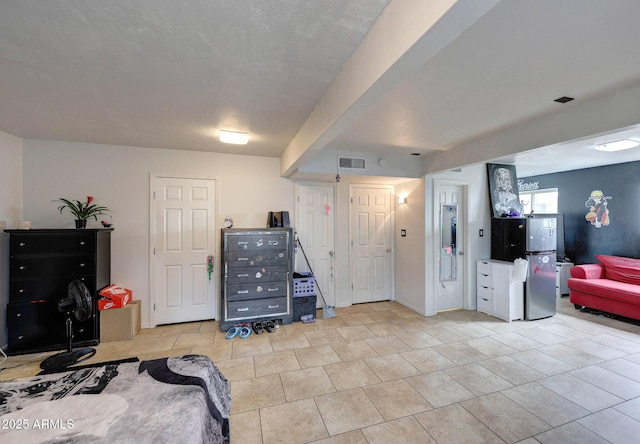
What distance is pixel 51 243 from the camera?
309 cm

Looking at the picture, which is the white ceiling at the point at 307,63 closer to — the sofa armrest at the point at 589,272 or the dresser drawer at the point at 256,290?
the dresser drawer at the point at 256,290

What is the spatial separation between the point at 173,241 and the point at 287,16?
3.50 meters

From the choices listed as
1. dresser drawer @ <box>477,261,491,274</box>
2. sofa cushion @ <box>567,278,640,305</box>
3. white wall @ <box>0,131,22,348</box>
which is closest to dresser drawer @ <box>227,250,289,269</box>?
white wall @ <box>0,131,22,348</box>

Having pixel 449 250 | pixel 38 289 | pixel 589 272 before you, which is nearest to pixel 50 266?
pixel 38 289

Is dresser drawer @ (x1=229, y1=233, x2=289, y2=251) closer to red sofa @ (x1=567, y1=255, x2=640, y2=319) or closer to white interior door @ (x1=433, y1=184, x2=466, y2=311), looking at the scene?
white interior door @ (x1=433, y1=184, x2=466, y2=311)

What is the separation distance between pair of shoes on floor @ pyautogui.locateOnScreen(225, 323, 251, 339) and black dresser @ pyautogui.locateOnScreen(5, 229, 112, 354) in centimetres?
156

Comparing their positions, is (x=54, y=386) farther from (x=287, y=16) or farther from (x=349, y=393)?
(x=287, y=16)

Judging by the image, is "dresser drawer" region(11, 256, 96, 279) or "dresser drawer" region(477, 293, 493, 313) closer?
"dresser drawer" region(11, 256, 96, 279)

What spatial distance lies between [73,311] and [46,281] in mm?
660

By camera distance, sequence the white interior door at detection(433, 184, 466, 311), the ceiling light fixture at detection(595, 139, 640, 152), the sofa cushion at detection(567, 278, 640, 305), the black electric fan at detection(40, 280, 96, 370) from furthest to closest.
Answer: the white interior door at detection(433, 184, 466, 311)
the sofa cushion at detection(567, 278, 640, 305)
the ceiling light fixture at detection(595, 139, 640, 152)
the black electric fan at detection(40, 280, 96, 370)

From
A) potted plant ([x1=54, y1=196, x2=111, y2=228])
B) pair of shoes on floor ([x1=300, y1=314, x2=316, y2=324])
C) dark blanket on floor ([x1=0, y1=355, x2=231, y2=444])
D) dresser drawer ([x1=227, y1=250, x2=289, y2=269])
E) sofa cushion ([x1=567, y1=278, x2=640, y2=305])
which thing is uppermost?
potted plant ([x1=54, y1=196, x2=111, y2=228])

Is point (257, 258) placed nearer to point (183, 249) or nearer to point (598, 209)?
point (183, 249)

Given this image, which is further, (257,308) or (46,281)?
(257,308)

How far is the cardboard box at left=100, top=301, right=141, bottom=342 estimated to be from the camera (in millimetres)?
3279
